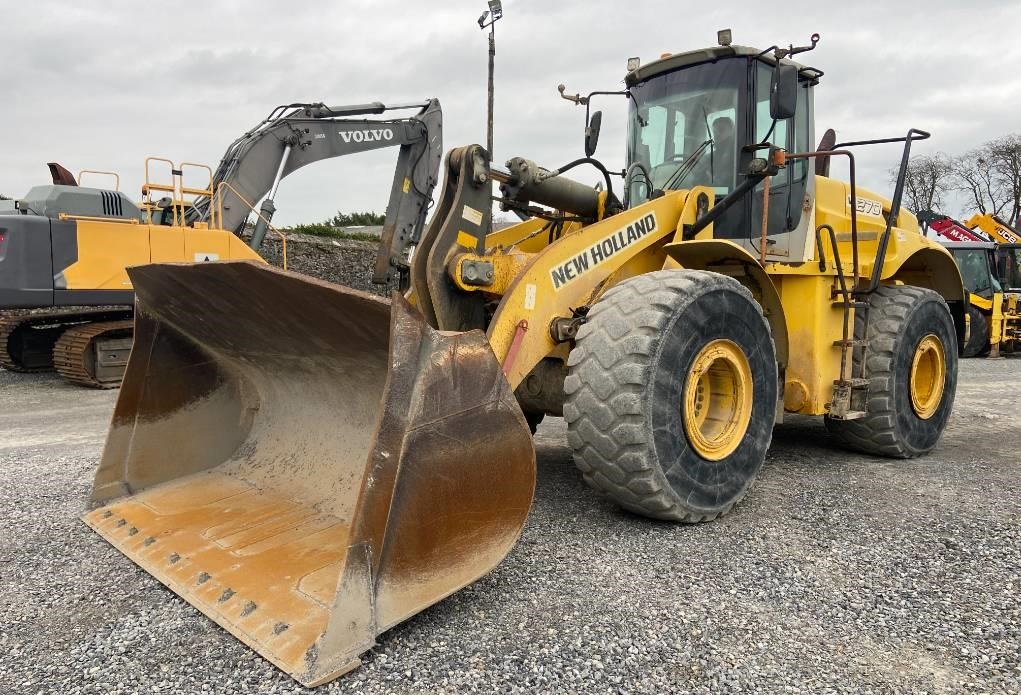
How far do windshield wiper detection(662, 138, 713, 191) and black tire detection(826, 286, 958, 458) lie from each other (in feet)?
4.76

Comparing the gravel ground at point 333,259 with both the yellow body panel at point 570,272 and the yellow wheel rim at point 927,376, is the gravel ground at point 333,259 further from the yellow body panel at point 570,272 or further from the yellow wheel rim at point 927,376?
the yellow body panel at point 570,272

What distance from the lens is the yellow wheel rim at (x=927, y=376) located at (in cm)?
509

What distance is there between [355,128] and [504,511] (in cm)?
883

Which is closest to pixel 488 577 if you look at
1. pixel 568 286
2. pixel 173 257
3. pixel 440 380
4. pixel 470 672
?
pixel 470 672

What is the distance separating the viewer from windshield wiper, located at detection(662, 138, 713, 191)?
4.58 metres

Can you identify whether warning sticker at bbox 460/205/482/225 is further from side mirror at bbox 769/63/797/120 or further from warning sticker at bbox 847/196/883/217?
warning sticker at bbox 847/196/883/217

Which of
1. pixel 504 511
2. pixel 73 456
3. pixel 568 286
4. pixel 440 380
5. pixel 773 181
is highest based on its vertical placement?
pixel 773 181

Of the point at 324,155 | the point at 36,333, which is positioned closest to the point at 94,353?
the point at 36,333

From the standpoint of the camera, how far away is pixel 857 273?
4.75 metres

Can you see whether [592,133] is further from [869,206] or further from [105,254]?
[105,254]

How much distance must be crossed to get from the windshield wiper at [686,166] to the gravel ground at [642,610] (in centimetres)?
188

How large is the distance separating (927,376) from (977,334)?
10.1 metres

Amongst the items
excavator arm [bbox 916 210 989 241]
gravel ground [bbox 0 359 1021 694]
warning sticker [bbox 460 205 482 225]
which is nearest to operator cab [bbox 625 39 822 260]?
warning sticker [bbox 460 205 482 225]

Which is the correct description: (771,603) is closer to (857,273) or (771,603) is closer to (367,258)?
(857,273)
